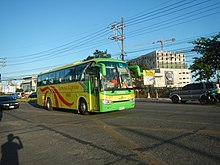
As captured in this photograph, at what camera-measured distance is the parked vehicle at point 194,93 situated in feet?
57.5

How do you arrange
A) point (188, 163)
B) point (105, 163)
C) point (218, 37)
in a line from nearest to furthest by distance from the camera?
point (188, 163) → point (105, 163) → point (218, 37)

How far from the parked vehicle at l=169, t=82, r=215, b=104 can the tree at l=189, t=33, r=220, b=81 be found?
9.45 metres

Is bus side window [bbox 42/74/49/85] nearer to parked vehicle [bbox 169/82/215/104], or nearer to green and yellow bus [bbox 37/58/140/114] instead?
green and yellow bus [bbox 37/58/140/114]

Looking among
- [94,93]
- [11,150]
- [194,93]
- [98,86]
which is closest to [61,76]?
[94,93]

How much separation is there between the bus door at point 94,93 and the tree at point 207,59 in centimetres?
2012

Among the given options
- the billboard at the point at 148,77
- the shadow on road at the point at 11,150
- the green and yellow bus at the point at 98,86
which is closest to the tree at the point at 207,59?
the billboard at the point at 148,77

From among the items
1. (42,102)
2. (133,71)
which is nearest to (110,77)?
(133,71)

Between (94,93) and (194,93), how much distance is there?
10.8 m

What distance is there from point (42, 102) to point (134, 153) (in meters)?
16.0

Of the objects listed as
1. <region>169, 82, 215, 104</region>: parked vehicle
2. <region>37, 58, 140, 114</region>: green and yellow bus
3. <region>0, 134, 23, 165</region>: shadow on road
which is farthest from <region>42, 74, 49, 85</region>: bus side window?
<region>169, 82, 215, 104</region>: parked vehicle

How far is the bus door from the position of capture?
1148cm

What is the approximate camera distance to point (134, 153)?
5094 mm

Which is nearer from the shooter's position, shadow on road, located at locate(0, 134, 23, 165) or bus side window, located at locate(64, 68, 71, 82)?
shadow on road, located at locate(0, 134, 23, 165)

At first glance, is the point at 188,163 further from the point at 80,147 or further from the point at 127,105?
the point at 127,105
